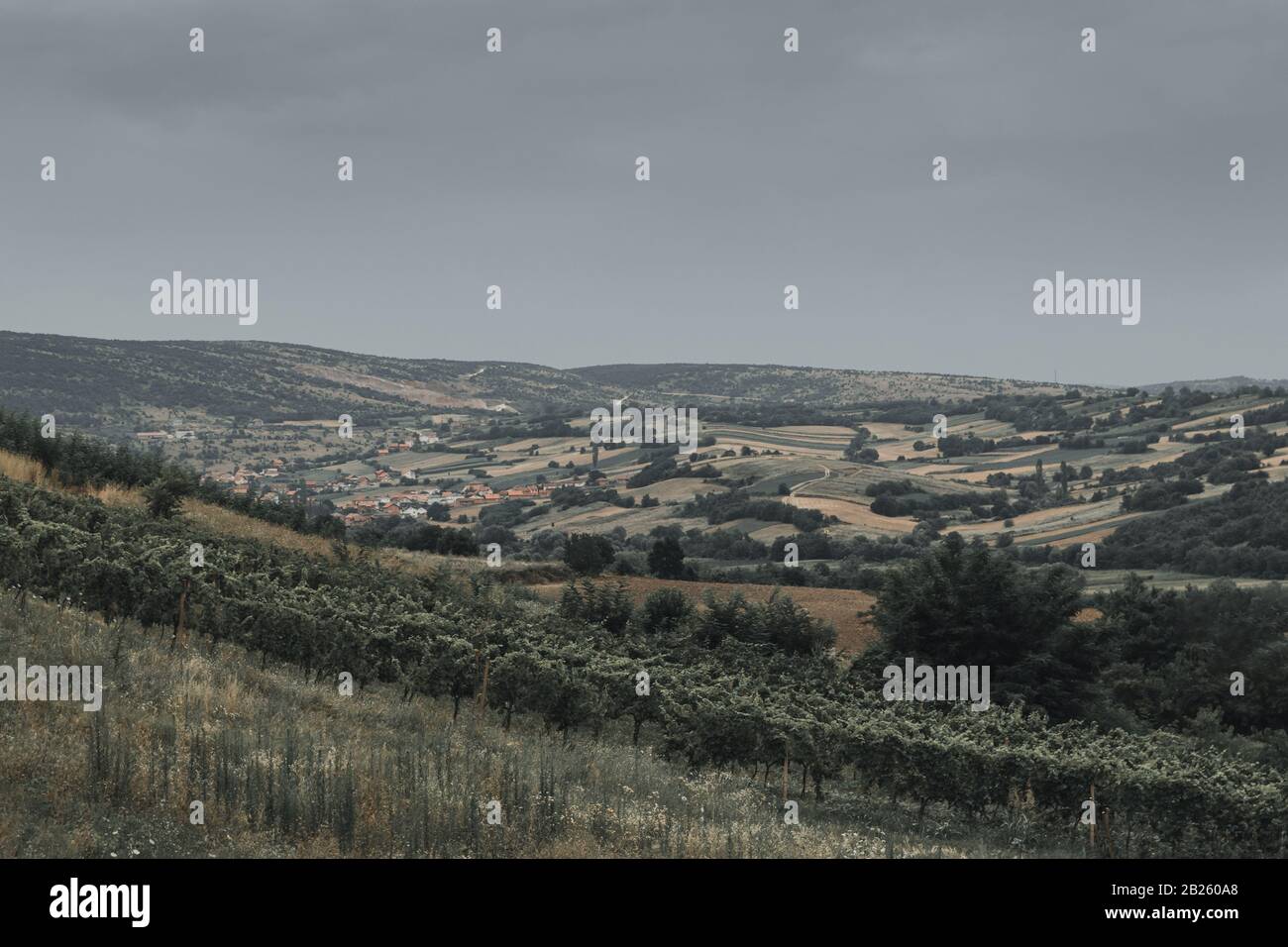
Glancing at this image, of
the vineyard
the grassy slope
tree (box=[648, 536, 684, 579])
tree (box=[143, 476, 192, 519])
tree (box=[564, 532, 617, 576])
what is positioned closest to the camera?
the grassy slope

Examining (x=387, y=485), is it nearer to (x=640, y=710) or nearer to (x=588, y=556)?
(x=588, y=556)

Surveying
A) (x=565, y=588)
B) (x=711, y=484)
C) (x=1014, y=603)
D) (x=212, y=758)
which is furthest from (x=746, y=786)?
(x=711, y=484)

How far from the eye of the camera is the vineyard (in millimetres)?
14820

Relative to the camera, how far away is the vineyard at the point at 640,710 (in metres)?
14.8

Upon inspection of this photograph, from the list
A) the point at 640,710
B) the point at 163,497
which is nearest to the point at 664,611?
the point at 163,497

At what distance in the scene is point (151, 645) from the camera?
15258 mm

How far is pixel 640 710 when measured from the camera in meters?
17.8

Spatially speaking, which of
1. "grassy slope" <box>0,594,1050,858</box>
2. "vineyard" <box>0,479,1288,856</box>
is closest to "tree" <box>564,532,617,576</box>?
"vineyard" <box>0,479,1288,856</box>

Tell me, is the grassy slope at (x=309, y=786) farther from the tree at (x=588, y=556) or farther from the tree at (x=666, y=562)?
the tree at (x=666, y=562)

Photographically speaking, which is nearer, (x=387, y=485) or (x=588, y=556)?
(x=588, y=556)

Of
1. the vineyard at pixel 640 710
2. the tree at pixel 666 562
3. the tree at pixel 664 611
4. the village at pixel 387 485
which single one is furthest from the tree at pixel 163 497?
the village at pixel 387 485

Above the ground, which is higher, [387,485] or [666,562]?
[387,485]

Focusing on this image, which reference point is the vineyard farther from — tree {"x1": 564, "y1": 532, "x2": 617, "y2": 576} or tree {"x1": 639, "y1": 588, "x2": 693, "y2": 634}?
tree {"x1": 564, "y1": 532, "x2": 617, "y2": 576}

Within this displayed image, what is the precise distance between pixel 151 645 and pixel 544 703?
5.61 metres
